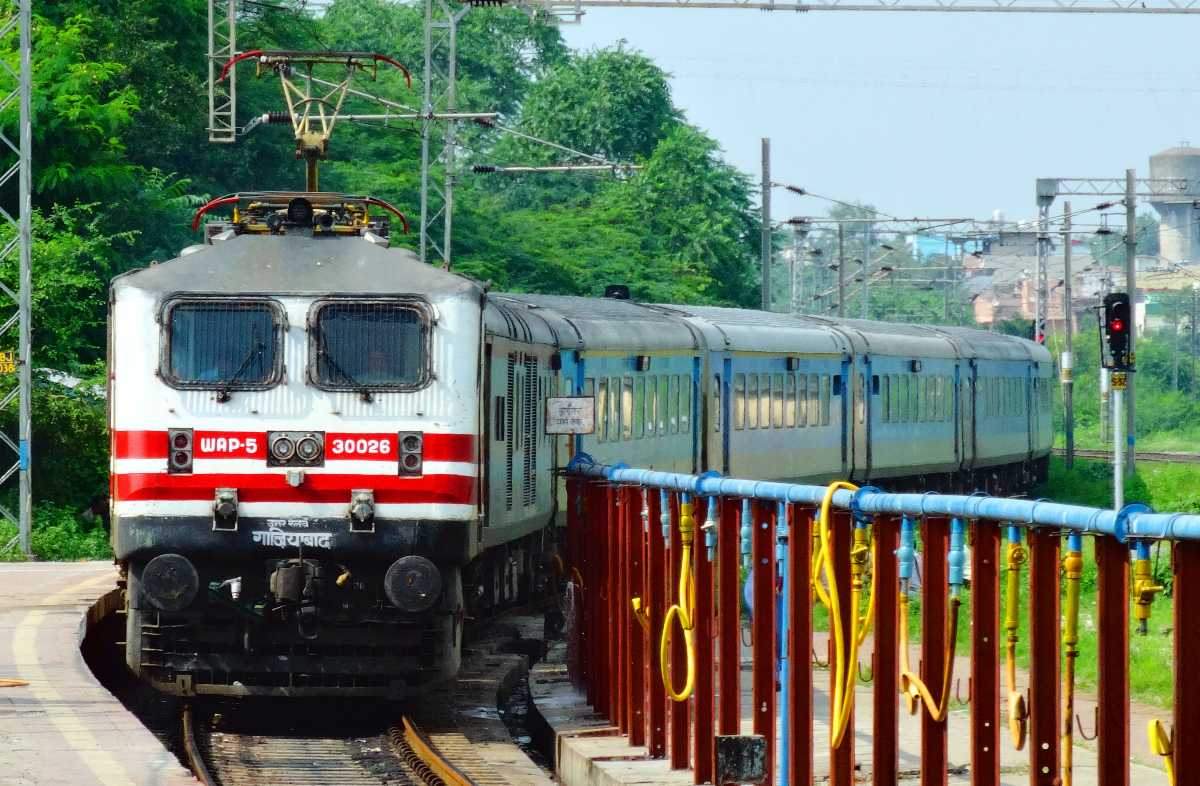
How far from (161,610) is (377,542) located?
1.35m

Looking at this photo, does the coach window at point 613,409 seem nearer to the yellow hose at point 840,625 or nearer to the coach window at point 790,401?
the coach window at point 790,401

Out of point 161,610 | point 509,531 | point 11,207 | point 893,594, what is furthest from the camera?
point 11,207

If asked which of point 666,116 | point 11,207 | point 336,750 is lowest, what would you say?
point 336,750

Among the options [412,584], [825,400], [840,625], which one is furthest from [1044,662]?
[825,400]

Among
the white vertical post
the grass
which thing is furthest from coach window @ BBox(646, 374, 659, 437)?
the white vertical post

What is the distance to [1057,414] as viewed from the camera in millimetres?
79312

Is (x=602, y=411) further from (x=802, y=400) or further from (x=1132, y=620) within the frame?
(x=802, y=400)

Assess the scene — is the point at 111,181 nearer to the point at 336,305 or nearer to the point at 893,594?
the point at 336,305

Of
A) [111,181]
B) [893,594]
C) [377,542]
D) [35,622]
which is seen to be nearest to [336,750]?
[377,542]

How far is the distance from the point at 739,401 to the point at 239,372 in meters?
13.5

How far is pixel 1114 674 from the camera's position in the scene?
20.2ft

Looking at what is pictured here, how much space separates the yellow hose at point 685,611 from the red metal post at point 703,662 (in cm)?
7

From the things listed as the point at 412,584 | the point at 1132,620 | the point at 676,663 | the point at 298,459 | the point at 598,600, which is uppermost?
the point at 298,459

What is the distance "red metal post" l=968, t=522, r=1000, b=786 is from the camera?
7.02 m
